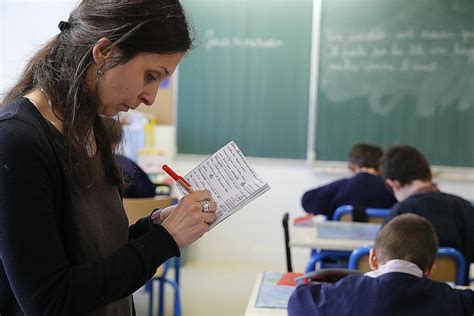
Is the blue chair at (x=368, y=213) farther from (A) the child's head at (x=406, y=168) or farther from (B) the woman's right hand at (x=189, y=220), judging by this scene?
(B) the woman's right hand at (x=189, y=220)

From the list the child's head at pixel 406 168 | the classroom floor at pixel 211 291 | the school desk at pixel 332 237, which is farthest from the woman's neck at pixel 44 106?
the classroom floor at pixel 211 291

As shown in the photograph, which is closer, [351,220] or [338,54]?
[351,220]

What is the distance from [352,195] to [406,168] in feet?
2.12

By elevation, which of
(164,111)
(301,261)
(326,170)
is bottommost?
(301,261)

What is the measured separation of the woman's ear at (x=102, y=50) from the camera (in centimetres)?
90

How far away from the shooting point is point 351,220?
3471 mm

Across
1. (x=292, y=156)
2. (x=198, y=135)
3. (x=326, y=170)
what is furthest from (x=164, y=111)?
(x=326, y=170)

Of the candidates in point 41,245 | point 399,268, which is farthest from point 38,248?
point 399,268

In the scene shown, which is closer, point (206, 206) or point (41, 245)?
point (41, 245)

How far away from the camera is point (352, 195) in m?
3.60

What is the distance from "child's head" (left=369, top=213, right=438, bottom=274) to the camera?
5.55ft

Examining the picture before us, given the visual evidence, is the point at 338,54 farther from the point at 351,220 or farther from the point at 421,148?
the point at 351,220

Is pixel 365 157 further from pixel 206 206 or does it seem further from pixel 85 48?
pixel 85 48

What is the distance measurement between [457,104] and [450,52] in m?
0.43
